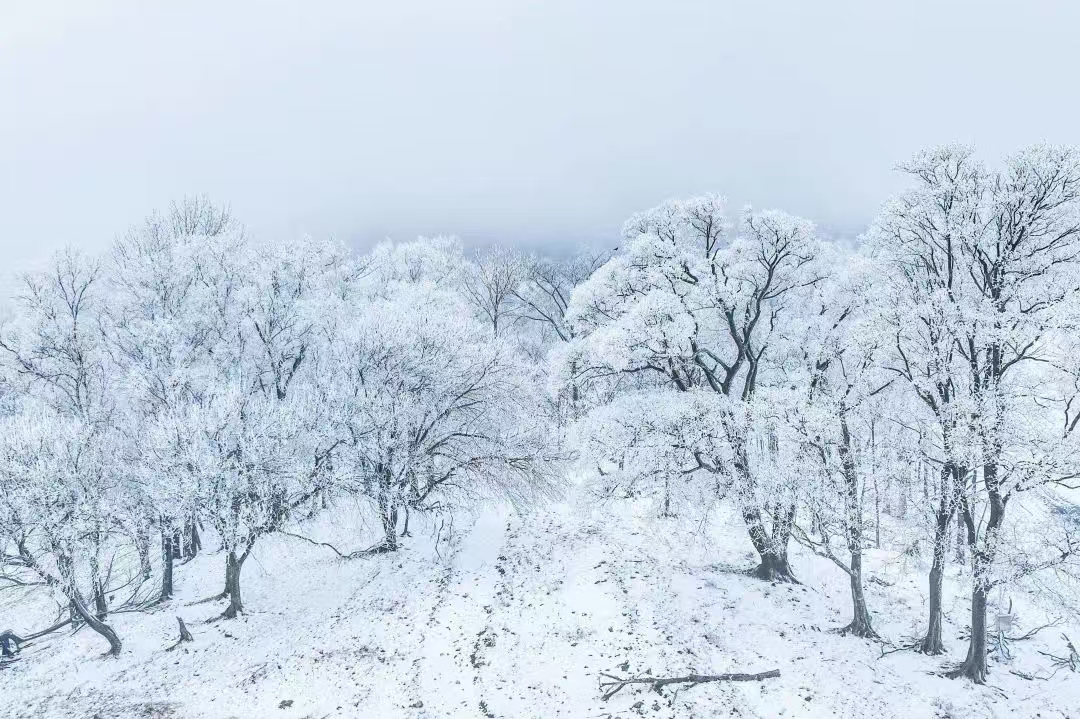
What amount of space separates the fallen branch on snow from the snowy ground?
199 mm

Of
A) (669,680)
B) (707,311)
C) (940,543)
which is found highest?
(707,311)

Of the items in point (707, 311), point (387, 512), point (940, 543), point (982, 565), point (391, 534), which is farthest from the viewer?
point (391, 534)

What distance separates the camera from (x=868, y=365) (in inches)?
688

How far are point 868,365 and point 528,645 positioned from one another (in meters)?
14.2

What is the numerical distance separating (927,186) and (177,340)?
103ft

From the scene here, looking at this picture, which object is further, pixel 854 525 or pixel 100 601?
pixel 100 601

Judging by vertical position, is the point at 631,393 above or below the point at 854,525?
above

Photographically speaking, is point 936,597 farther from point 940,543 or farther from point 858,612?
point 940,543

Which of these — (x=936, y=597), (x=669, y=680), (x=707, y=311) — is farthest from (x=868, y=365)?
(x=669, y=680)

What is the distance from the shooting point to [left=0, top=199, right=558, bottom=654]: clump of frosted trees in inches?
761

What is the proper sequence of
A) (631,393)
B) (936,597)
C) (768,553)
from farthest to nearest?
(631,393) < (768,553) < (936,597)

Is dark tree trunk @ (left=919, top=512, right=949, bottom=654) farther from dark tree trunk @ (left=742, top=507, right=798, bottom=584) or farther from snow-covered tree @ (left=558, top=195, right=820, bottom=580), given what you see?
dark tree trunk @ (left=742, top=507, right=798, bottom=584)

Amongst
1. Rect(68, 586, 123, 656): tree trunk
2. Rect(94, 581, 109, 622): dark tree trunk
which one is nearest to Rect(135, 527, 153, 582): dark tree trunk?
Rect(94, 581, 109, 622): dark tree trunk

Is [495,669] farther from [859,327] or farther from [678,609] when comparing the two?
[859,327]
